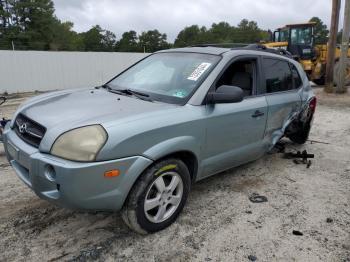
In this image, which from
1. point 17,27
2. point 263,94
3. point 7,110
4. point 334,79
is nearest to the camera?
point 263,94

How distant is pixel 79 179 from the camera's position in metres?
2.34

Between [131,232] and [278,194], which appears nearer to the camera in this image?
[131,232]

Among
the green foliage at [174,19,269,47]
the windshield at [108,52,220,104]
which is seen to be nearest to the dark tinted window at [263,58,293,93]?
the windshield at [108,52,220,104]

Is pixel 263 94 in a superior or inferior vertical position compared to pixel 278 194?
superior

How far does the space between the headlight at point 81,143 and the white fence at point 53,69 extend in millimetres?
13245

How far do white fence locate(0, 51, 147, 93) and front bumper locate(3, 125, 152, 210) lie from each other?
13.1 metres

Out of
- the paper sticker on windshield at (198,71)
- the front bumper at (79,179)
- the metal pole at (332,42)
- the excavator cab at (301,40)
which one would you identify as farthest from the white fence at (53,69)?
the front bumper at (79,179)

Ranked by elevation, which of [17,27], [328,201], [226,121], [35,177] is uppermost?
[17,27]

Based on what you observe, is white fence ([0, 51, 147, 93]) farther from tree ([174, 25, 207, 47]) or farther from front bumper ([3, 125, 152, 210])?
tree ([174, 25, 207, 47])

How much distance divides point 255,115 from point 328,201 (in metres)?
1.27

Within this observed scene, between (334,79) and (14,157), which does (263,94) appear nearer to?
(14,157)

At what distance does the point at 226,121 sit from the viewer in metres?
3.38

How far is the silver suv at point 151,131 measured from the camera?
2428mm

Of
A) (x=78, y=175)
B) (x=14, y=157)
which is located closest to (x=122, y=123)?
(x=78, y=175)
